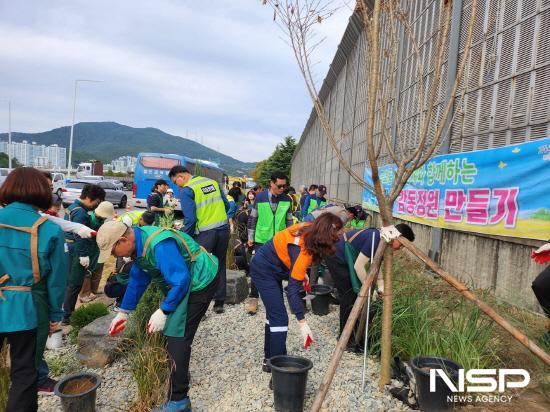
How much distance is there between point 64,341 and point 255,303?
7.27ft

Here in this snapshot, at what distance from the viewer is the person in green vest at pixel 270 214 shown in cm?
566

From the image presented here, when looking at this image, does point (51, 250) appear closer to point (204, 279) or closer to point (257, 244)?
point (204, 279)

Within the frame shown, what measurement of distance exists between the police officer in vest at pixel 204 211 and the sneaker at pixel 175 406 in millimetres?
1996

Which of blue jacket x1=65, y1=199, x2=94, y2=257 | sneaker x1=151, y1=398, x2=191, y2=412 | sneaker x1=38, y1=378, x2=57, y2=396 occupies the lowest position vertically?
sneaker x1=38, y1=378, x2=57, y2=396

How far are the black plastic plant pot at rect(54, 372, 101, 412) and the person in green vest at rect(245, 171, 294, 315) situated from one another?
268 cm

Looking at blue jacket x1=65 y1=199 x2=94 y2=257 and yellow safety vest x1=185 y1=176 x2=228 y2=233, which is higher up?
yellow safety vest x1=185 y1=176 x2=228 y2=233

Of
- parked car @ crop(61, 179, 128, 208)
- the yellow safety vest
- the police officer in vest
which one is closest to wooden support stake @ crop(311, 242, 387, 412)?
the police officer in vest

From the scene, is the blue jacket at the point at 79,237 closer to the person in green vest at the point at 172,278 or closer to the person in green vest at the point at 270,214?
the person in green vest at the point at 270,214

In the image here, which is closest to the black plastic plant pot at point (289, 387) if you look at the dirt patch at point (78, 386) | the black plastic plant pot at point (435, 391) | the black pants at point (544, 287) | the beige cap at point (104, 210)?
the black plastic plant pot at point (435, 391)

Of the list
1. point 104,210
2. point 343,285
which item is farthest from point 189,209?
point 343,285

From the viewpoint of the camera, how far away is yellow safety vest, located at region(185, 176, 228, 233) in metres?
5.05

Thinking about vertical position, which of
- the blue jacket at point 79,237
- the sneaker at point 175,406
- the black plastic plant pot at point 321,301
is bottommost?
the sneaker at point 175,406

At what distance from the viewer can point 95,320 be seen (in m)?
4.27

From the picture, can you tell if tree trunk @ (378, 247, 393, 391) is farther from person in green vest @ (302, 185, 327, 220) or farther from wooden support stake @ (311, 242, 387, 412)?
person in green vest @ (302, 185, 327, 220)
